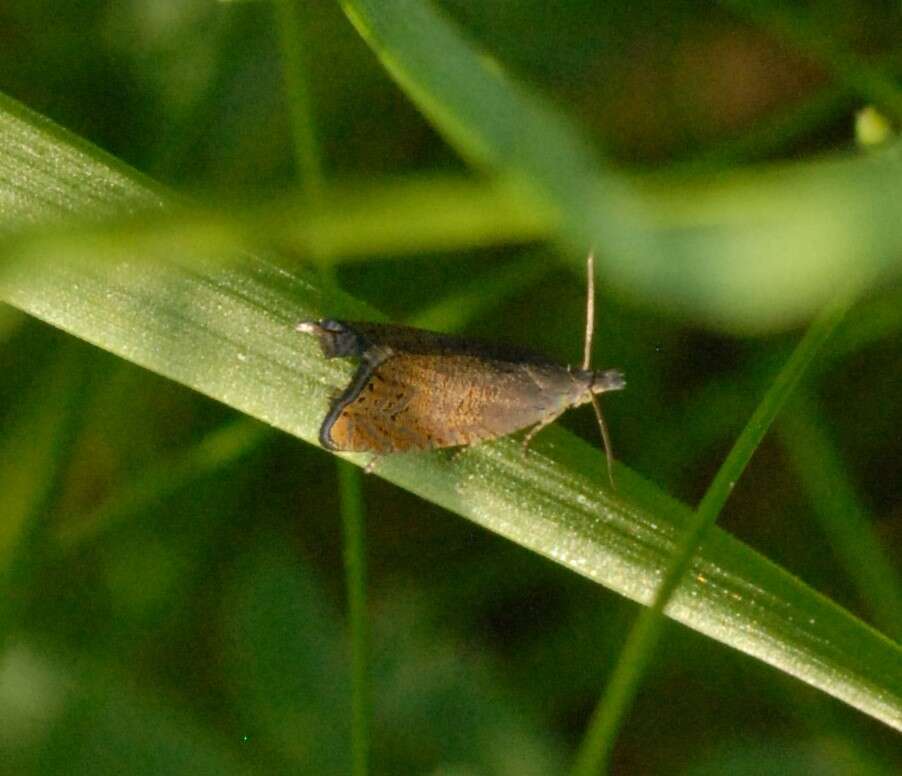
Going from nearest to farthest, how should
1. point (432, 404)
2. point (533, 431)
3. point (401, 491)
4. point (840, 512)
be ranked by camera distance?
point (533, 431)
point (432, 404)
point (840, 512)
point (401, 491)

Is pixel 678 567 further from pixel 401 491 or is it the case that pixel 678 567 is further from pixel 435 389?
pixel 401 491

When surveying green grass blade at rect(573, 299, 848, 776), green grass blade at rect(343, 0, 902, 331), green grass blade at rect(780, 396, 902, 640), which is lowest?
green grass blade at rect(343, 0, 902, 331)

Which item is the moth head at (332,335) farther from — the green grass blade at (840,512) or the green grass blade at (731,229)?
the green grass blade at (840,512)

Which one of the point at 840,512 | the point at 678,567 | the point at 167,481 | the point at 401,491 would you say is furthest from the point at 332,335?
the point at 840,512

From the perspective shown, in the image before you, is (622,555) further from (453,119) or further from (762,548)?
(762,548)

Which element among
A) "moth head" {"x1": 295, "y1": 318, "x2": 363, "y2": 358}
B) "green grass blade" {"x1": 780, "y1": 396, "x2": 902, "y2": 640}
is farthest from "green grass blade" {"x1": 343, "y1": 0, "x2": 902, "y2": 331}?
"green grass blade" {"x1": 780, "y1": 396, "x2": 902, "y2": 640}

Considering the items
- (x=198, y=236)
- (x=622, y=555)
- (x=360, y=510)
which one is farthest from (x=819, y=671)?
(x=198, y=236)

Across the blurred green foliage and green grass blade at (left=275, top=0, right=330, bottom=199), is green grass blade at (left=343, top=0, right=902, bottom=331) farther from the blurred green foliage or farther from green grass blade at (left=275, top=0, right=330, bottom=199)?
the blurred green foliage
